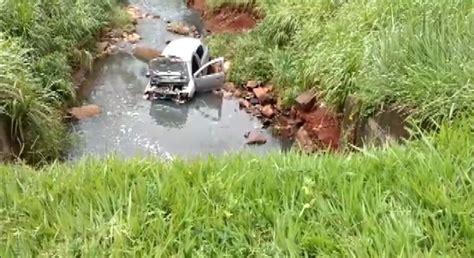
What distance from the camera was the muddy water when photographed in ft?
21.4

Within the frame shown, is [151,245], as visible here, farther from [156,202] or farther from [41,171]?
[41,171]

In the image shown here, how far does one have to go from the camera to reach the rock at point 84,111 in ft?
23.3

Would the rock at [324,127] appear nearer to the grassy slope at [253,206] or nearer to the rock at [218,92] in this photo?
the rock at [218,92]

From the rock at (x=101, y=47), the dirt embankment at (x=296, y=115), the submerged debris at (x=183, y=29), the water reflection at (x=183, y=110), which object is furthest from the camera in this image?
the submerged debris at (x=183, y=29)

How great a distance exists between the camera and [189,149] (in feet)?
21.5

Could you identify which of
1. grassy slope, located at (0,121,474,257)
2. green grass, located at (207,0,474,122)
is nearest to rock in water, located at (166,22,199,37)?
green grass, located at (207,0,474,122)

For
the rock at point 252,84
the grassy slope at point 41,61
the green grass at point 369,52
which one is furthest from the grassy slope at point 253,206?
the rock at point 252,84

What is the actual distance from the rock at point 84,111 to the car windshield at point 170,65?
942 millimetres

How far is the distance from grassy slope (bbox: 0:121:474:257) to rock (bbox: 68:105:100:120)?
436 cm

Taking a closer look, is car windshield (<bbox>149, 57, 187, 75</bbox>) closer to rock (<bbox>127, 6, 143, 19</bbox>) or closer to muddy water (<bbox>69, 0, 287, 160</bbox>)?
muddy water (<bbox>69, 0, 287, 160</bbox>)

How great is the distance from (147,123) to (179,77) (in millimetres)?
889

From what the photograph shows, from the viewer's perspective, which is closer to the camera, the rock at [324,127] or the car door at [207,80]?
the rock at [324,127]

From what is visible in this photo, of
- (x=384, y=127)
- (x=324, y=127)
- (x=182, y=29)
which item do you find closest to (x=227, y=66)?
(x=182, y=29)

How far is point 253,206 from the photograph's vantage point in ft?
7.95
